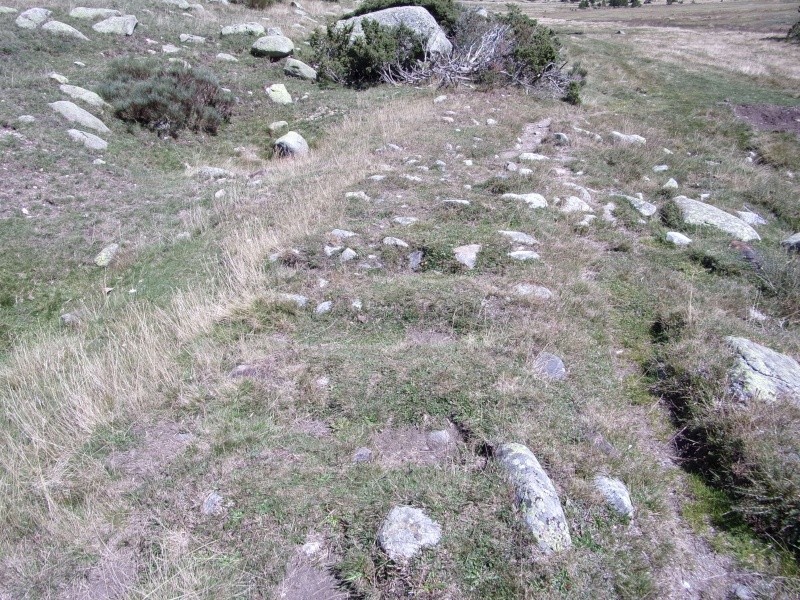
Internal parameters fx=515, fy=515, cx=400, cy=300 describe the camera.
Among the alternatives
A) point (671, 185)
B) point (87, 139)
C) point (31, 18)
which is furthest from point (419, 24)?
point (31, 18)

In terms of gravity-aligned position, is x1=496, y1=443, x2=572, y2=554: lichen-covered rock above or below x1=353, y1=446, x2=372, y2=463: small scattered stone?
above

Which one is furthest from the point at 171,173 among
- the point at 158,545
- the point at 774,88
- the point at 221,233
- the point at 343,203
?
the point at 774,88

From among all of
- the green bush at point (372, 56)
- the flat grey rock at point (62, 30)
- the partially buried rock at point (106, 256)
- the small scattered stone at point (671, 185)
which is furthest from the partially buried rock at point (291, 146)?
the flat grey rock at point (62, 30)

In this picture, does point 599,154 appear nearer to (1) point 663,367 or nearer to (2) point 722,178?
(2) point 722,178

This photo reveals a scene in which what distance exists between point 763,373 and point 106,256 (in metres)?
7.76

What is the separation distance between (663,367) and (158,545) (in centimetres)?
397

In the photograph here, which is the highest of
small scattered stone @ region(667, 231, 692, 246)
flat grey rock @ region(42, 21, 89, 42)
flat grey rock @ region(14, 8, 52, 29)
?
flat grey rock @ region(14, 8, 52, 29)

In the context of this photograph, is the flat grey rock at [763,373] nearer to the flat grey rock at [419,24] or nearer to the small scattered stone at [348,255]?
the small scattered stone at [348,255]

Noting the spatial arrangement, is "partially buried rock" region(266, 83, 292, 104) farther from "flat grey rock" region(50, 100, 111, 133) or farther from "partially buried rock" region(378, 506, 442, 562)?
"partially buried rock" region(378, 506, 442, 562)

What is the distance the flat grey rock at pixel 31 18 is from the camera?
46.8ft

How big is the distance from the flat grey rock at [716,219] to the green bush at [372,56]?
34.2 feet

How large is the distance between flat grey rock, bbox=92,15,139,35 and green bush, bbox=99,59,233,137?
122 inches

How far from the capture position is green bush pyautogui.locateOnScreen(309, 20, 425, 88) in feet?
50.1

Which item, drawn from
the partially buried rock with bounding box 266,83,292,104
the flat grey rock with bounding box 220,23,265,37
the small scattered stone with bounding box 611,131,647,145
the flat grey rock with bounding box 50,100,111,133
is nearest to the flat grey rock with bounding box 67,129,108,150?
the flat grey rock with bounding box 50,100,111,133
